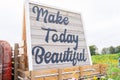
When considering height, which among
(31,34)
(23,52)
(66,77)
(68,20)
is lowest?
(66,77)

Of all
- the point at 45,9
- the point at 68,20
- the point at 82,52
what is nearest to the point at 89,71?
the point at 82,52

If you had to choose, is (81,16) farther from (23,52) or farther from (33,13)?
(23,52)

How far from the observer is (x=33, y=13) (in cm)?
569

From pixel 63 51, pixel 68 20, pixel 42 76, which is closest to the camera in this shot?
pixel 42 76

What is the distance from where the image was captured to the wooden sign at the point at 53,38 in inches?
215

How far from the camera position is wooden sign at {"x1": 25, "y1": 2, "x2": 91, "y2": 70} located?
546 cm

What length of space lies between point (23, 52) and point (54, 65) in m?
0.90

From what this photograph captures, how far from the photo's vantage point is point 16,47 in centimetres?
527

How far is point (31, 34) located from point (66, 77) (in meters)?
1.27

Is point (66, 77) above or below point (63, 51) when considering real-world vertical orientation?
below

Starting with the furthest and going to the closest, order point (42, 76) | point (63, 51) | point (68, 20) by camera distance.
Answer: point (68, 20) < point (63, 51) < point (42, 76)

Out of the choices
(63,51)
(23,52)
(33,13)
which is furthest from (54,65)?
(33,13)

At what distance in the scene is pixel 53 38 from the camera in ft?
19.5

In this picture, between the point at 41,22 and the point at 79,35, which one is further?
the point at 79,35
